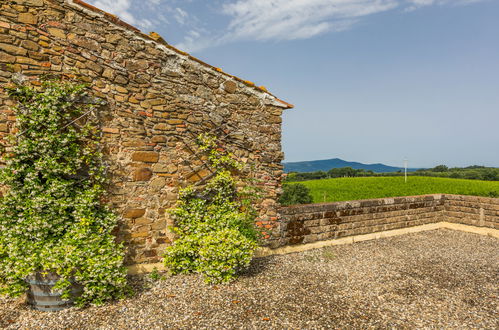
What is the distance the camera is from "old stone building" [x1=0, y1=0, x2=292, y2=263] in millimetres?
4652

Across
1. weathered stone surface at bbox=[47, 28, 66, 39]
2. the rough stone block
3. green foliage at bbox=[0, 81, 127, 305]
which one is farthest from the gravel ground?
weathered stone surface at bbox=[47, 28, 66, 39]

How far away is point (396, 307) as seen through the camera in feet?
15.1

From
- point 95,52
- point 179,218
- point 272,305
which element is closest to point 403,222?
point 272,305

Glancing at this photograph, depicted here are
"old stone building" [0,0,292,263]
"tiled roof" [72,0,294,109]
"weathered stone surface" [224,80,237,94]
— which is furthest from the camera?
"weathered stone surface" [224,80,237,94]

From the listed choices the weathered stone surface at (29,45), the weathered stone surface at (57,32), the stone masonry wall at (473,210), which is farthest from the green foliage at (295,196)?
the weathered stone surface at (29,45)

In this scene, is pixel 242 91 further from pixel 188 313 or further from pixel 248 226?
pixel 188 313

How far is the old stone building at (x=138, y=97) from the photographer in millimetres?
4652

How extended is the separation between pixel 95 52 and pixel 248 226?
468 cm

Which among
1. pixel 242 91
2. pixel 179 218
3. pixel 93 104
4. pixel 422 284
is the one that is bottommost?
pixel 422 284

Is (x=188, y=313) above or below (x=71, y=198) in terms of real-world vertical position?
below

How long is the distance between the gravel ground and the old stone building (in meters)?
1.47

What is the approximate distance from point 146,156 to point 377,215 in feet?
24.1

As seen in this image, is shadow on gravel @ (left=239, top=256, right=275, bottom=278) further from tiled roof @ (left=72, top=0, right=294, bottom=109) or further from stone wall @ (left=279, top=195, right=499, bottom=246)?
tiled roof @ (left=72, top=0, right=294, bottom=109)

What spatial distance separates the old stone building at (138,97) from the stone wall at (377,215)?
200 cm
